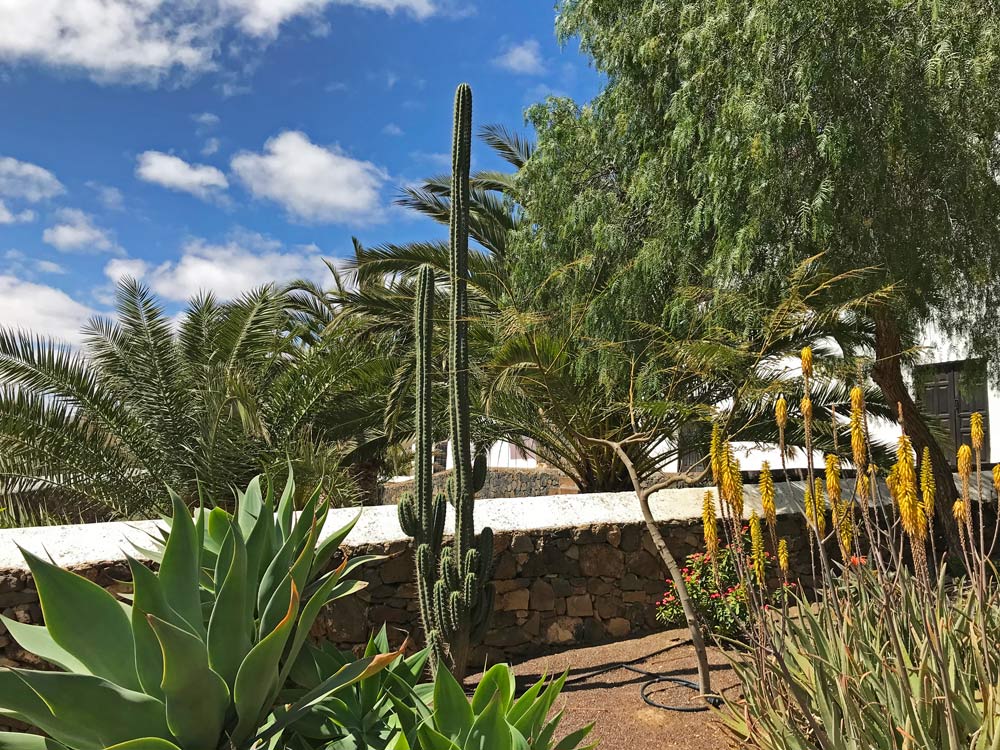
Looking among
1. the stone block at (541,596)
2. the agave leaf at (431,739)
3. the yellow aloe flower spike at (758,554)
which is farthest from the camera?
the stone block at (541,596)

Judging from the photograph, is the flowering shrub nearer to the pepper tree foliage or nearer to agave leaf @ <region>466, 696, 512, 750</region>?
the pepper tree foliage

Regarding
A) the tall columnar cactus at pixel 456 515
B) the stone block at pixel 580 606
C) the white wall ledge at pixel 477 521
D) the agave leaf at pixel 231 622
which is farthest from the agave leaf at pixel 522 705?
the stone block at pixel 580 606

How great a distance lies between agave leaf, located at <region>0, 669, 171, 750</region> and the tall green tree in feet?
20.6

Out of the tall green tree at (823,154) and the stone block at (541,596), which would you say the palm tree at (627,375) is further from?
the stone block at (541,596)

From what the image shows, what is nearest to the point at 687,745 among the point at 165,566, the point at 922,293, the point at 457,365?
the point at 457,365

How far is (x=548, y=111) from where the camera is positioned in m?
10.0

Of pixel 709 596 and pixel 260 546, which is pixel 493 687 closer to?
pixel 260 546

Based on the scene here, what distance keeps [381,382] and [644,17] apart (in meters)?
5.21

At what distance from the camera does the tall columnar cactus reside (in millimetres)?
4980

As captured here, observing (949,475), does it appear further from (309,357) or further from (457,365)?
(309,357)

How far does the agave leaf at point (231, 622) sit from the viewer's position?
182 centimetres

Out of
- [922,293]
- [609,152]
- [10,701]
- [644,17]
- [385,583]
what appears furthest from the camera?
[609,152]

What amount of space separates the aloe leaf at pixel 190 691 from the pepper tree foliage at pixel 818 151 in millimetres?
6152

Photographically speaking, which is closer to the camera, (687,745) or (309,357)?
(687,745)
